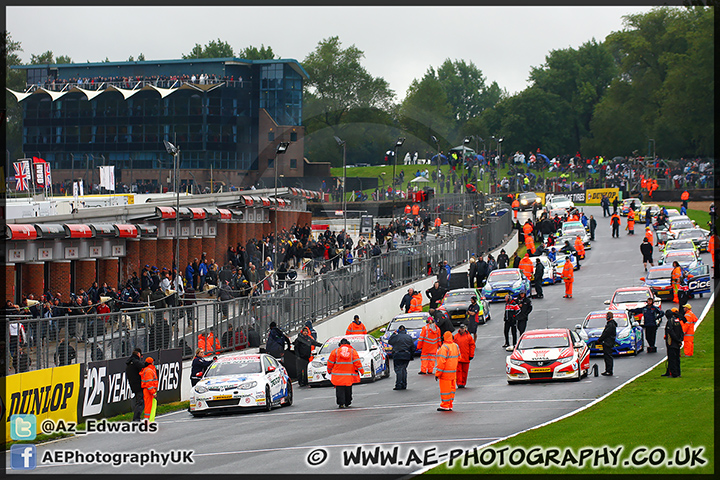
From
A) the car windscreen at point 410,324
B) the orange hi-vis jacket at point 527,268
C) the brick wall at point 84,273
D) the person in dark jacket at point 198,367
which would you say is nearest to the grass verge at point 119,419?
the person in dark jacket at point 198,367

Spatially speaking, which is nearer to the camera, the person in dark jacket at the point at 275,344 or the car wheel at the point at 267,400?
the car wheel at the point at 267,400

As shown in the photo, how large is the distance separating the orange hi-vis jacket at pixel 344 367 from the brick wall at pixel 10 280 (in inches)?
638

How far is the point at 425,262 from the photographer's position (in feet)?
158

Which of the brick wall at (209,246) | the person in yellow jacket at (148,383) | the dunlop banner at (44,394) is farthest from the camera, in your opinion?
the brick wall at (209,246)

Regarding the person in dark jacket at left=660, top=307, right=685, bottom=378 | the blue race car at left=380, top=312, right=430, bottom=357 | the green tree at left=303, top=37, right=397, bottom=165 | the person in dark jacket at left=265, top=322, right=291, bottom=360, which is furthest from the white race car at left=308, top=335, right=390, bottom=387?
the green tree at left=303, top=37, right=397, bottom=165

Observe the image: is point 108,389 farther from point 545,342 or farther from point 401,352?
point 545,342

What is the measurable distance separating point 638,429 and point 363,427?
4871 mm

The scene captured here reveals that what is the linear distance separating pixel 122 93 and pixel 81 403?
7879 centimetres

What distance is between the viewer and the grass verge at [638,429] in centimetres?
1290

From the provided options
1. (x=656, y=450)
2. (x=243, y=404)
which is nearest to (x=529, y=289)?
(x=243, y=404)

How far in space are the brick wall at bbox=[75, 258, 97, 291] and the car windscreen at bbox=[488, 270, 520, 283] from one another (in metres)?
16.5

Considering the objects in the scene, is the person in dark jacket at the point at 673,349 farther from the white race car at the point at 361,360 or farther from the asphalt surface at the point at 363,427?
the white race car at the point at 361,360

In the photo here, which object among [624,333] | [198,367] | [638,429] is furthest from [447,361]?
[624,333]

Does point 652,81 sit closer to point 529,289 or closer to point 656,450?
point 529,289
